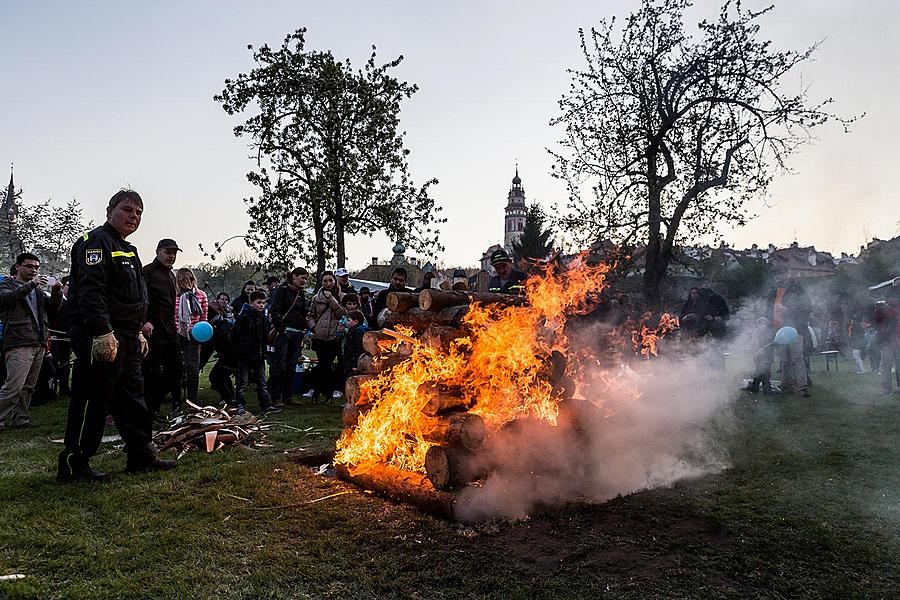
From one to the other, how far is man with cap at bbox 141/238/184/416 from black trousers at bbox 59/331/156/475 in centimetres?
148

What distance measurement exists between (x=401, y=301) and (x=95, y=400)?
2792 millimetres

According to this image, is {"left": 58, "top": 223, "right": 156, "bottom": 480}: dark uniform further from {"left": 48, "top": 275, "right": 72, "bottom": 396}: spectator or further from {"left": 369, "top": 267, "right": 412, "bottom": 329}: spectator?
{"left": 48, "top": 275, "right": 72, "bottom": 396}: spectator

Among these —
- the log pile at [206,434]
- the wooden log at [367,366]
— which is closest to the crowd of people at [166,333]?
the log pile at [206,434]

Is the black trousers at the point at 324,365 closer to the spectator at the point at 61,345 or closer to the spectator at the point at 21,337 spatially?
the spectator at the point at 21,337

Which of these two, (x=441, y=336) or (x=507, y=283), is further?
(x=507, y=283)

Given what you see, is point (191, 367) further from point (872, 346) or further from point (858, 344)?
point (858, 344)

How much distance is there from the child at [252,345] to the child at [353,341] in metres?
1.43

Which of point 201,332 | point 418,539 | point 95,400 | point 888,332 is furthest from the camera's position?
point 888,332

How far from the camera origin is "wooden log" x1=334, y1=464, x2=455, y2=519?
412 cm

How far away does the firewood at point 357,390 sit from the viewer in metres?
5.59

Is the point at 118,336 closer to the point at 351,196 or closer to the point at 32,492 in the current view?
the point at 32,492

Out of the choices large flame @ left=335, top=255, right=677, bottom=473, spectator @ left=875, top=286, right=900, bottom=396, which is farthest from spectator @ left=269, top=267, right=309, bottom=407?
spectator @ left=875, top=286, right=900, bottom=396

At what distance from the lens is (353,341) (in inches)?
374

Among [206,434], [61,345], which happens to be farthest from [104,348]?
[61,345]
